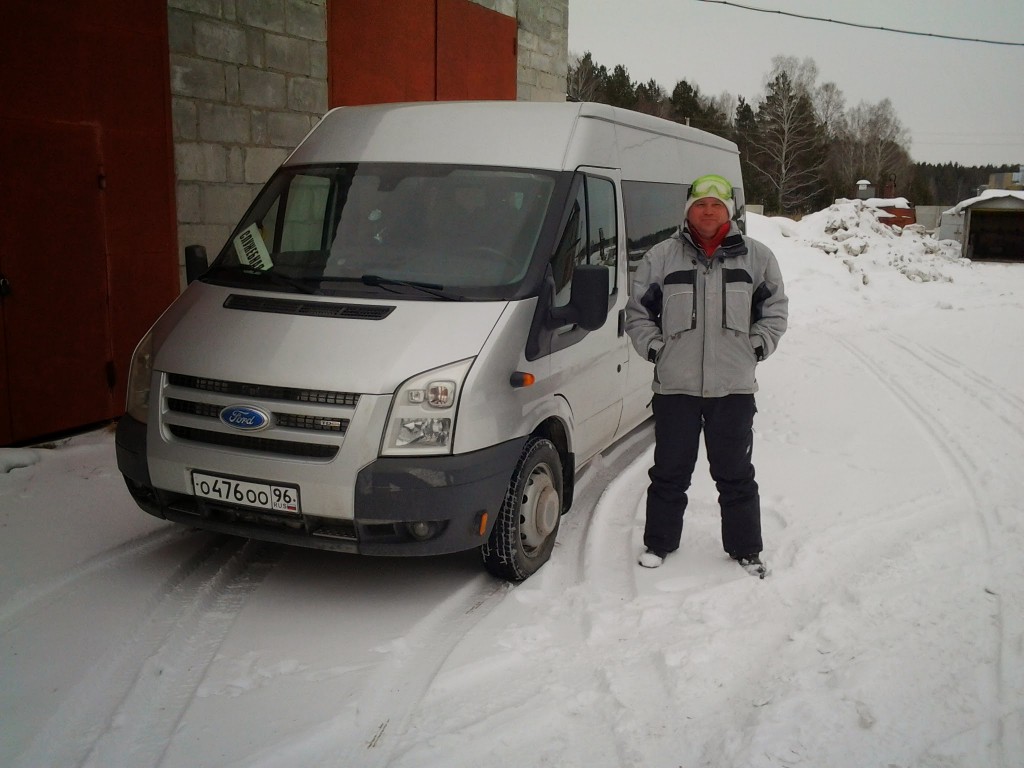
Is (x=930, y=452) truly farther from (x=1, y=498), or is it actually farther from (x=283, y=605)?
(x=1, y=498)

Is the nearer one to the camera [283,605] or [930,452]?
[283,605]

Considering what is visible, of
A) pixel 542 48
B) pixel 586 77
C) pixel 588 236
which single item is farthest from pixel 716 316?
pixel 586 77

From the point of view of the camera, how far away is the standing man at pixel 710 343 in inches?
182

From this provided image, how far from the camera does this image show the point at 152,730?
3.29m

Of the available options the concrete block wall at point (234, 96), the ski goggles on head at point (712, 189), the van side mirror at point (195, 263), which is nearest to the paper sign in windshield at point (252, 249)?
the van side mirror at point (195, 263)

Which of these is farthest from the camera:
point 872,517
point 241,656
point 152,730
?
point 872,517

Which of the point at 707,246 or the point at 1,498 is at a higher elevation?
the point at 707,246

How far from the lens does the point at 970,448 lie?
7.27 metres

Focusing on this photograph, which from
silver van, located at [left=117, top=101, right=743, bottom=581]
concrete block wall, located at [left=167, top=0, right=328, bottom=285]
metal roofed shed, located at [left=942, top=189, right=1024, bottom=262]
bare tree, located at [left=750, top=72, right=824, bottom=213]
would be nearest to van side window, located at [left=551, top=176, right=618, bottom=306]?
silver van, located at [left=117, top=101, right=743, bottom=581]

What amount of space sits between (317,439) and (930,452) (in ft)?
16.6

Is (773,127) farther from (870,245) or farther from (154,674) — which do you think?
(154,674)

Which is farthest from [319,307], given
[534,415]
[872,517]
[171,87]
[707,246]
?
[171,87]

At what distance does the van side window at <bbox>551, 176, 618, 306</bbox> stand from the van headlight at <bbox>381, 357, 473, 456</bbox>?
2.91 ft

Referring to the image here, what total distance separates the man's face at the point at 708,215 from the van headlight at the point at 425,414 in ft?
4.76
